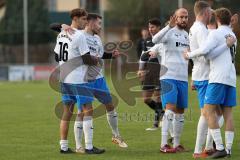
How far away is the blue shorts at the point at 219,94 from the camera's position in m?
9.88

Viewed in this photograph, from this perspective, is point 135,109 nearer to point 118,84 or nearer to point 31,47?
point 118,84

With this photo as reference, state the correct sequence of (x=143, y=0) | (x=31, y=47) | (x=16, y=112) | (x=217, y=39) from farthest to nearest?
(x=143, y=0), (x=31, y=47), (x=16, y=112), (x=217, y=39)

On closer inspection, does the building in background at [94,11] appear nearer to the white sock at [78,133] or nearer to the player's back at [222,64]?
the white sock at [78,133]

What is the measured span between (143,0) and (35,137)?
49.8 meters

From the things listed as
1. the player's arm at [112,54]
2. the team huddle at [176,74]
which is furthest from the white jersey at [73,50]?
the player's arm at [112,54]

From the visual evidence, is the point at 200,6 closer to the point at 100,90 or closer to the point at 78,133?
the point at 100,90

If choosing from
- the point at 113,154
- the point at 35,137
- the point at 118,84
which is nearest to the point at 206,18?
the point at 113,154

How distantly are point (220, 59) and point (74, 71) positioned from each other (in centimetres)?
245

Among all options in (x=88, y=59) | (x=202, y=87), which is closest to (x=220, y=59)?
(x=202, y=87)

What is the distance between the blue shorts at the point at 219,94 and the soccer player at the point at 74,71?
210cm

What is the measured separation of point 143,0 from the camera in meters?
62.0

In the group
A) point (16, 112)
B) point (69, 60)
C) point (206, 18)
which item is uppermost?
point (206, 18)

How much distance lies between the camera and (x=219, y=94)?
9.88 metres

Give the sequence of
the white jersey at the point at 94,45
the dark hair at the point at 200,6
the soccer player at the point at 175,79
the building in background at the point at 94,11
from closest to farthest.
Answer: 1. the dark hair at the point at 200,6
2. the soccer player at the point at 175,79
3. the white jersey at the point at 94,45
4. the building in background at the point at 94,11
